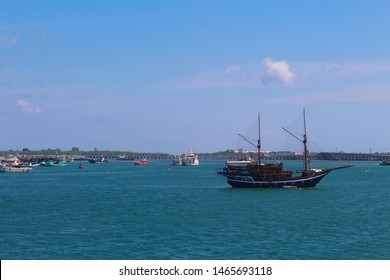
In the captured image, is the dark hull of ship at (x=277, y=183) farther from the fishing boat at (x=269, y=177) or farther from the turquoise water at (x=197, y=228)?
the turquoise water at (x=197, y=228)

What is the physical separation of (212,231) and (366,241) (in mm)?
14802

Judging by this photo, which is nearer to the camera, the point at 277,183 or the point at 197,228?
the point at 197,228

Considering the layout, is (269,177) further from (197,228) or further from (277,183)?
(197,228)

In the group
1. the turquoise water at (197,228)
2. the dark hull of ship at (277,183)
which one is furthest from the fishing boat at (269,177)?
the turquoise water at (197,228)

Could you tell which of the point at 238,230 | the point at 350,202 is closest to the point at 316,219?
the point at 238,230

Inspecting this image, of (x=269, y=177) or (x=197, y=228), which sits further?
(x=269, y=177)

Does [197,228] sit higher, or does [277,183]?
[277,183]

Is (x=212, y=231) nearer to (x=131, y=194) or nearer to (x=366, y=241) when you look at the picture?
(x=366, y=241)

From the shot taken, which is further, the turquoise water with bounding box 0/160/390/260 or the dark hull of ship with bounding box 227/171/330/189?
the dark hull of ship with bounding box 227/171/330/189

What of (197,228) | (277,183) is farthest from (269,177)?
→ (197,228)

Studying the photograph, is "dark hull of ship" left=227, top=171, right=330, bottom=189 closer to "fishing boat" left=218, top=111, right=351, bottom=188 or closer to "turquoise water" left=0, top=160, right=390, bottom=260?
"fishing boat" left=218, top=111, right=351, bottom=188

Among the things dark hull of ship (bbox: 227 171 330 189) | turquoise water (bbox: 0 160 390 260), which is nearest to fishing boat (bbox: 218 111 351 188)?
dark hull of ship (bbox: 227 171 330 189)

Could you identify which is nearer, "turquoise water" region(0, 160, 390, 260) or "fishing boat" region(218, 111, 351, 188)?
"turquoise water" region(0, 160, 390, 260)

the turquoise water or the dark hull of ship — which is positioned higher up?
the dark hull of ship
